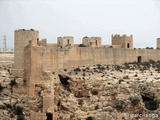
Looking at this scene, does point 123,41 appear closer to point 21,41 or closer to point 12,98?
point 21,41

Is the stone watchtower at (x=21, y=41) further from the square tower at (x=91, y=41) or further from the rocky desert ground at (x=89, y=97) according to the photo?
the square tower at (x=91, y=41)

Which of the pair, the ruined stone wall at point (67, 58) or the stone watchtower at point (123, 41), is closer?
the ruined stone wall at point (67, 58)

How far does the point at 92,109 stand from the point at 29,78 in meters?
4.80

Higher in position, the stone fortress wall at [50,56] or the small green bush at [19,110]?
the stone fortress wall at [50,56]

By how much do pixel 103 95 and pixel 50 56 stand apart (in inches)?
185

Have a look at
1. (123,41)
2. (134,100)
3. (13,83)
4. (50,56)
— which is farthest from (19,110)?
(123,41)

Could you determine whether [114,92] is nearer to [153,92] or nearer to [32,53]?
[153,92]

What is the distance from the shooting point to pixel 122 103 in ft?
62.0

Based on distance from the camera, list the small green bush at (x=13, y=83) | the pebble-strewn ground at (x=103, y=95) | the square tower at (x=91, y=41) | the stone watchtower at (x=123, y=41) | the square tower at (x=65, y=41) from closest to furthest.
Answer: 1. the pebble-strewn ground at (x=103, y=95)
2. the small green bush at (x=13, y=83)
3. the square tower at (x=65, y=41)
4. the square tower at (x=91, y=41)
5. the stone watchtower at (x=123, y=41)

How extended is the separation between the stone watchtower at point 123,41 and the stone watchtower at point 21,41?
37.2ft

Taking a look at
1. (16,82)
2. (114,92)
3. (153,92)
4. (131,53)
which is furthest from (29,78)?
(131,53)

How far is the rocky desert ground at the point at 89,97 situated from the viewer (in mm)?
18375

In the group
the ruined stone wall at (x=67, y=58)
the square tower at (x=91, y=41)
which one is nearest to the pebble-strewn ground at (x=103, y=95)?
the ruined stone wall at (x=67, y=58)

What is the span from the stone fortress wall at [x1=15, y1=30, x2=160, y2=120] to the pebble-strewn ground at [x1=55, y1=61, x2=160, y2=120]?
2.92 feet
